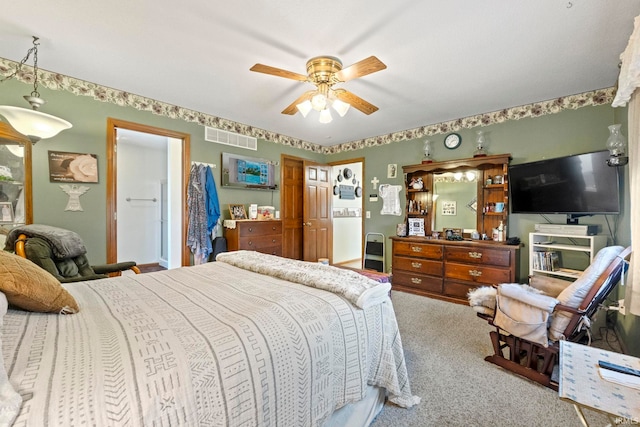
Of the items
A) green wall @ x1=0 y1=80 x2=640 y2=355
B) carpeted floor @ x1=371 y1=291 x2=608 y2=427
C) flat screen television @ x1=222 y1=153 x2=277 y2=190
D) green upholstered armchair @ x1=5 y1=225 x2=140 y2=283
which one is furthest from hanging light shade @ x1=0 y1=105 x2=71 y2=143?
carpeted floor @ x1=371 y1=291 x2=608 y2=427

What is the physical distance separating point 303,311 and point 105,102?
3.34 metres

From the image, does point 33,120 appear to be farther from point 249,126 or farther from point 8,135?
point 249,126

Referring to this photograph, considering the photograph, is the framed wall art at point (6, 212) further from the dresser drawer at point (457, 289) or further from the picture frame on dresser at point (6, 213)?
the dresser drawer at point (457, 289)

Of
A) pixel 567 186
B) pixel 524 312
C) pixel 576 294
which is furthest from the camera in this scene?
pixel 567 186

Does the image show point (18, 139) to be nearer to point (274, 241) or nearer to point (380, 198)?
point (274, 241)

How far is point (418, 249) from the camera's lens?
3.93 meters

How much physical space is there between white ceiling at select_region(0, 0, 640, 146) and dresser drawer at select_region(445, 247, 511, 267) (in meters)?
1.84

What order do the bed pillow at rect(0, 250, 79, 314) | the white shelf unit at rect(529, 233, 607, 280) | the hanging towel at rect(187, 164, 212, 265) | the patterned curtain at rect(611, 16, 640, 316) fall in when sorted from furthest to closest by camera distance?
the hanging towel at rect(187, 164, 212, 265) → the white shelf unit at rect(529, 233, 607, 280) → the patterned curtain at rect(611, 16, 640, 316) → the bed pillow at rect(0, 250, 79, 314)

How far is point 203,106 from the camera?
3.51 m

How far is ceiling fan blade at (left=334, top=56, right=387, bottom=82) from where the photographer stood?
189 cm

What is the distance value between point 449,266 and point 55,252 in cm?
411

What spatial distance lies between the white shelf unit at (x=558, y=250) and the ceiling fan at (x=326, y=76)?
247 cm

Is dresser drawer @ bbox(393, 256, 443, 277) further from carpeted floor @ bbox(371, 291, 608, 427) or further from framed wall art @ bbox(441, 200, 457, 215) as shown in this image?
carpeted floor @ bbox(371, 291, 608, 427)

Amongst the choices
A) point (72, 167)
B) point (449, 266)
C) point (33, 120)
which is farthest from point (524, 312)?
point (72, 167)
